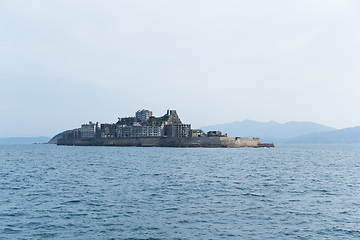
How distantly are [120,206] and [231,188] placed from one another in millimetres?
12865

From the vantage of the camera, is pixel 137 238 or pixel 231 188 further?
pixel 231 188

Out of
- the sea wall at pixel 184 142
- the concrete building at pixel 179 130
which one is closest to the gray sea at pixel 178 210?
the sea wall at pixel 184 142

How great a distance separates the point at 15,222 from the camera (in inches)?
773

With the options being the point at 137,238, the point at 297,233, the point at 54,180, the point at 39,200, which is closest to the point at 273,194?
the point at 297,233

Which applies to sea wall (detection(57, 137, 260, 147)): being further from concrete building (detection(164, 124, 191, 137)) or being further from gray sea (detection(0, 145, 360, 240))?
gray sea (detection(0, 145, 360, 240))

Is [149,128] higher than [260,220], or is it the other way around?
[149,128]

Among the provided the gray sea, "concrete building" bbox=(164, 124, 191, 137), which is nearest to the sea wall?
"concrete building" bbox=(164, 124, 191, 137)

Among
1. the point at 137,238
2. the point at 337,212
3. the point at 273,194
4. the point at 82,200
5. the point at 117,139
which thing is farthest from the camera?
the point at 117,139

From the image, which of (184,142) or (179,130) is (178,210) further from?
(179,130)

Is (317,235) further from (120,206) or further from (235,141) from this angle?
(235,141)

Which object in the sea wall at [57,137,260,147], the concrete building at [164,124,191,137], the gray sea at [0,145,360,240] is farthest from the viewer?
the concrete building at [164,124,191,137]

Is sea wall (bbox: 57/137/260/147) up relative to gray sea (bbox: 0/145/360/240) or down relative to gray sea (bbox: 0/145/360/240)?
up

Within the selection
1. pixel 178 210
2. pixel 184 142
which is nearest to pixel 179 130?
pixel 184 142

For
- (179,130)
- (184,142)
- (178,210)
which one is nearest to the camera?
(178,210)
